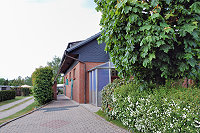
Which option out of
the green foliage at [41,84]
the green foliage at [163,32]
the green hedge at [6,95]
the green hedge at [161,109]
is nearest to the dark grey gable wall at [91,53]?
the green foliage at [41,84]

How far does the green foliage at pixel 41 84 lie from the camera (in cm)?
1321

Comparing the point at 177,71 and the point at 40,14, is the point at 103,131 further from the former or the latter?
the point at 40,14

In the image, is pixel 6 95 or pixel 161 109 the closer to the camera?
pixel 161 109

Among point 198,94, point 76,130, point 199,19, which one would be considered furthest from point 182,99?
point 76,130

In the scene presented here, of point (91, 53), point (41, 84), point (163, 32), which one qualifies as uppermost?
point (91, 53)

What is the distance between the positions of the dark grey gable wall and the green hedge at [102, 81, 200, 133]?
8073mm

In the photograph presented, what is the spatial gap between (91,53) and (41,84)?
4.73 m

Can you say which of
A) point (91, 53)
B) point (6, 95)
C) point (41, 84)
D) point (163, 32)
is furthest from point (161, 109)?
point (6, 95)

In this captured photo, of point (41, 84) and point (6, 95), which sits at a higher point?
point (41, 84)

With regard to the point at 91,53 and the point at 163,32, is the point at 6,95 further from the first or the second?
the point at 163,32

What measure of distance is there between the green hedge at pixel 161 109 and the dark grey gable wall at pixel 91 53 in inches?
318

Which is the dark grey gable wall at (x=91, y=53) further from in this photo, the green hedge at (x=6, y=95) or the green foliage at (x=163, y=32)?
the green hedge at (x=6, y=95)

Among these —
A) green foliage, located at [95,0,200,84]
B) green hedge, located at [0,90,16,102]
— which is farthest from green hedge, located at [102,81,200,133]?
green hedge, located at [0,90,16,102]

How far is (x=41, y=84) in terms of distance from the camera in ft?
43.7
